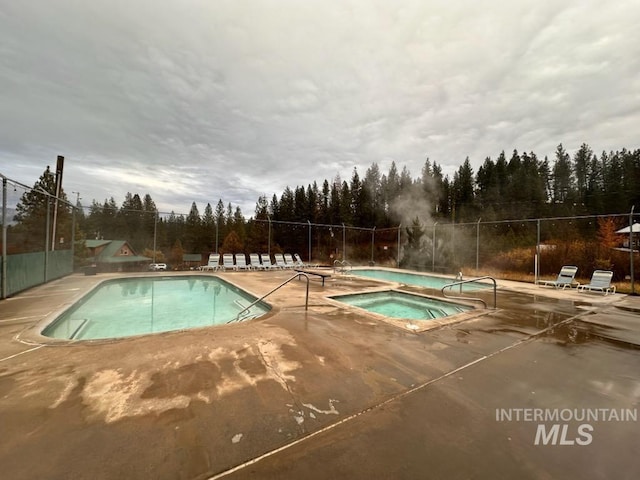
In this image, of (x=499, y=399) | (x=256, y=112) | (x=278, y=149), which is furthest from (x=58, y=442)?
(x=278, y=149)

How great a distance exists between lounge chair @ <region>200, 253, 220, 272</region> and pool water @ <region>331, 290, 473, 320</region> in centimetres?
704

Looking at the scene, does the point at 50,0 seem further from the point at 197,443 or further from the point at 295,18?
the point at 197,443

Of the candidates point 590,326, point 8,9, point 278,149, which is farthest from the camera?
point 278,149

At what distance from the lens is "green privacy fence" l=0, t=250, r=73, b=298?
5492 millimetres

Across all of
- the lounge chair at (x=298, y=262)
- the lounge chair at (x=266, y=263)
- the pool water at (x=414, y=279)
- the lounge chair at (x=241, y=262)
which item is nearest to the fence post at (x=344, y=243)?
the pool water at (x=414, y=279)

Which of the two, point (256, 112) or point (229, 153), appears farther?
point (229, 153)

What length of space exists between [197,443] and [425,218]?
26114 millimetres

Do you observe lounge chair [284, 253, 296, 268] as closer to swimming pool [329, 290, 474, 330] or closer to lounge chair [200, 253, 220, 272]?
lounge chair [200, 253, 220, 272]

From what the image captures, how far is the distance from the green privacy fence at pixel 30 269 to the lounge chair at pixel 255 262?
6.44 m

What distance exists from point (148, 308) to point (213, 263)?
521cm

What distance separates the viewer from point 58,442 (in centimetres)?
158

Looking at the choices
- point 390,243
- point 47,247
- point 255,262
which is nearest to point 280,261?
point 255,262

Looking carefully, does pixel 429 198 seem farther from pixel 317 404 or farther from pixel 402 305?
pixel 317 404

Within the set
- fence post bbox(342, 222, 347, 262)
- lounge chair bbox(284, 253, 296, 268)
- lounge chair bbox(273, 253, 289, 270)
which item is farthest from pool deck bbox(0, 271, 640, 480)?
fence post bbox(342, 222, 347, 262)
